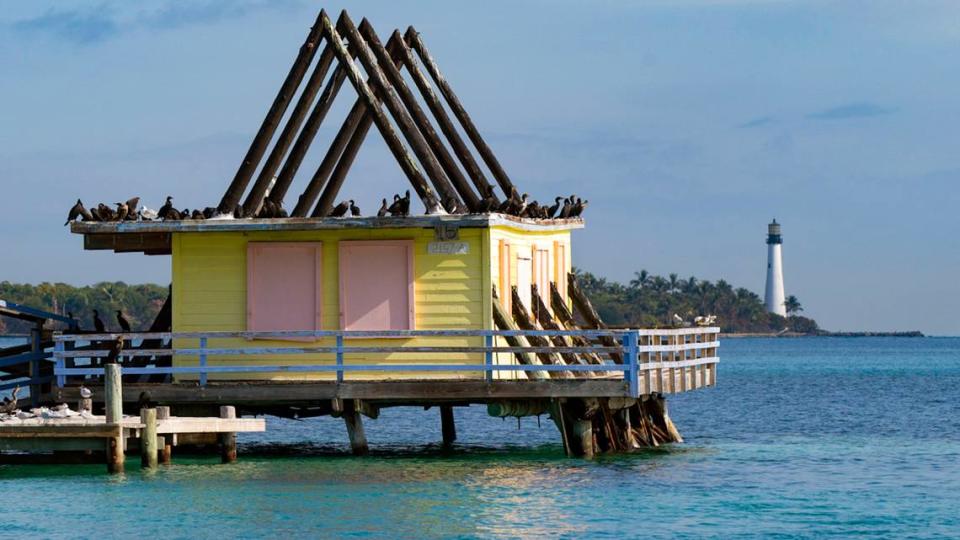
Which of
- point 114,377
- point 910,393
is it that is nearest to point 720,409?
point 910,393

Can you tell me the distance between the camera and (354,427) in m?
Result: 32.3

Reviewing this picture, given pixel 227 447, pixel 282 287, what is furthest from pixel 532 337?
pixel 227 447

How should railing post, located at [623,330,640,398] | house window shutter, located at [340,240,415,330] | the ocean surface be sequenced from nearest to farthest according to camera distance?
the ocean surface
railing post, located at [623,330,640,398]
house window shutter, located at [340,240,415,330]

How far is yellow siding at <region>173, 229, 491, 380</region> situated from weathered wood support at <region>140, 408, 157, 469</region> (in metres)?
3.17

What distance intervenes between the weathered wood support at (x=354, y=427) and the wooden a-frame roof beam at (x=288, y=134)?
3.85 metres

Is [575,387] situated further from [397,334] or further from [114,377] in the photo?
[114,377]

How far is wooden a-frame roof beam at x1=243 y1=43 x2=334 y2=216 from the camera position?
32719mm

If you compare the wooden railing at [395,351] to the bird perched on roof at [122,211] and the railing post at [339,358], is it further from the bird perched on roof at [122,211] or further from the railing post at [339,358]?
the bird perched on roof at [122,211]

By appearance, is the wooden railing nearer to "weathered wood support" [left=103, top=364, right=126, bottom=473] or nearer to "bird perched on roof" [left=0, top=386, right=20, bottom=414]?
"bird perched on roof" [left=0, top=386, right=20, bottom=414]

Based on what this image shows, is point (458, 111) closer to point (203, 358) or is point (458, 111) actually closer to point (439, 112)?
point (439, 112)

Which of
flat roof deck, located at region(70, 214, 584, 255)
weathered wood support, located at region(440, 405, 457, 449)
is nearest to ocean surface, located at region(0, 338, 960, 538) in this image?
weathered wood support, located at region(440, 405, 457, 449)

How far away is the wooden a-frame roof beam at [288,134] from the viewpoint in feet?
107

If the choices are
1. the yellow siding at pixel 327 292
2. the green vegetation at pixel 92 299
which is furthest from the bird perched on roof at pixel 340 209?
the green vegetation at pixel 92 299

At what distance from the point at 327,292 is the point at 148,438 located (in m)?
4.39
